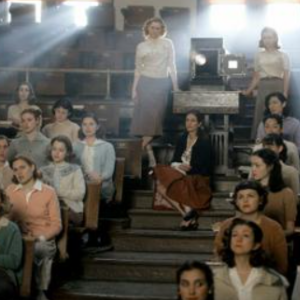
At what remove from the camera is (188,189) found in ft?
20.1

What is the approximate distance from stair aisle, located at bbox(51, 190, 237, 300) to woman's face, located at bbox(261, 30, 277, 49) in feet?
4.97

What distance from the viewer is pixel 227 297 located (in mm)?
4090

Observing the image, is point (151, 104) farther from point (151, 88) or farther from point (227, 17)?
point (227, 17)

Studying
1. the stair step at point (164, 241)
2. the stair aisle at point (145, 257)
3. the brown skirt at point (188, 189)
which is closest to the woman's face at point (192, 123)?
the brown skirt at point (188, 189)

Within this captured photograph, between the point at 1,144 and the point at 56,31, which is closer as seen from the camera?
the point at 1,144

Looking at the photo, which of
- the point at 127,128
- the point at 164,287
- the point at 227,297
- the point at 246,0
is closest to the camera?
the point at 227,297

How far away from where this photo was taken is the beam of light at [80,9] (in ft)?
39.0

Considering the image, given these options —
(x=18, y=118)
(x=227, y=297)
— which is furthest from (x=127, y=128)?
(x=227, y=297)

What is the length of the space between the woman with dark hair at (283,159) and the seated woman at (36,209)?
50.8 inches

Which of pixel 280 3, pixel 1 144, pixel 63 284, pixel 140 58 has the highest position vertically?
pixel 280 3

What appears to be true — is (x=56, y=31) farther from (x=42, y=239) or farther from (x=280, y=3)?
(x=42, y=239)

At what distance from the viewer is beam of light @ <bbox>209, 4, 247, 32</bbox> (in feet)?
39.3

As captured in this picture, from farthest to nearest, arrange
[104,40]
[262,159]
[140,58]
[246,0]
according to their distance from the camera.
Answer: [246,0], [104,40], [140,58], [262,159]

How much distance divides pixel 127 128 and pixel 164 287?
3458 mm
